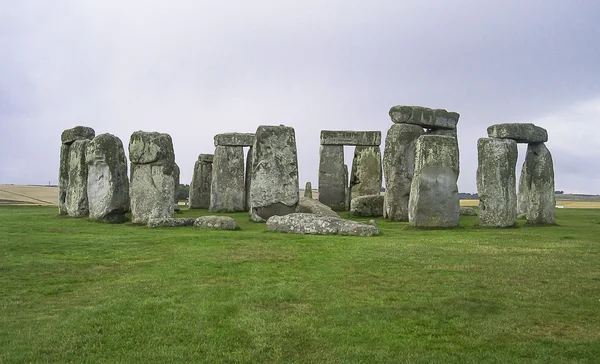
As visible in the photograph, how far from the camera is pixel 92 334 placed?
5.35 m

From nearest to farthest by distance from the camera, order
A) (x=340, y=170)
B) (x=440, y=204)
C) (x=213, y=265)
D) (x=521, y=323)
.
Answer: (x=521, y=323)
(x=213, y=265)
(x=440, y=204)
(x=340, y=170)

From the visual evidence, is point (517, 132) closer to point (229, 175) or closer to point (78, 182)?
point (229, 175)

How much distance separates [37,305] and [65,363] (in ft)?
6.69

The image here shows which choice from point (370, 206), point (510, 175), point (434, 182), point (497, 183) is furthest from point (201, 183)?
point (510, 175)

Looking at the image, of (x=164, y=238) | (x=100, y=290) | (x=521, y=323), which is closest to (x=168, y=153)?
(x=164, y=238)

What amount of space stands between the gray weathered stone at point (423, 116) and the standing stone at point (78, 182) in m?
10.5

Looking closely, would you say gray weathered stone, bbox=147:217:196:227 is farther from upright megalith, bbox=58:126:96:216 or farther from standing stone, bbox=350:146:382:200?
standing stone, bbox=350:146:382:200

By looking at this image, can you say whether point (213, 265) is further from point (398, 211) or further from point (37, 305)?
point (398, 211)

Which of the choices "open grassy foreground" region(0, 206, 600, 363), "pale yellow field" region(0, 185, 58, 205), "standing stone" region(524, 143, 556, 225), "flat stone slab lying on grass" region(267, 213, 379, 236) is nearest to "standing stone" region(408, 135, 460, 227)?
"flat stone slab lying on grass" region(267, 213, 379, 236)

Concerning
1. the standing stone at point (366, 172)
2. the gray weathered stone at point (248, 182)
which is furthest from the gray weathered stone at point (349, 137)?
the gray weathered stone at point (248, 182)

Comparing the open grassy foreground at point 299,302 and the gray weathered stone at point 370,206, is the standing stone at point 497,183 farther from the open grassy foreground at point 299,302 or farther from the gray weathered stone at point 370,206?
the gray weathered stone at point 370,206

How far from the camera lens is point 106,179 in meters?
16.4

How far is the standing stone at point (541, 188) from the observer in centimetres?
1647

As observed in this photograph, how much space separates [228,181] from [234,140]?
6.02ft
